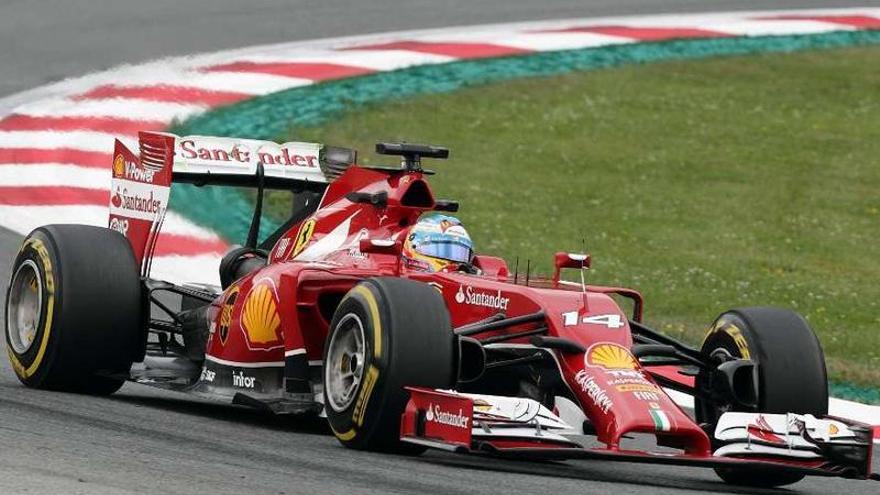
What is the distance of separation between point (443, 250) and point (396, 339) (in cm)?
128

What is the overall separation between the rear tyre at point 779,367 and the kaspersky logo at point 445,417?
142cm

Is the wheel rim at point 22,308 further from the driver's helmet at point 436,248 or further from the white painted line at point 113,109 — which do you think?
the white painted line at point 113,109

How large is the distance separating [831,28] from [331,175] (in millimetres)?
11827

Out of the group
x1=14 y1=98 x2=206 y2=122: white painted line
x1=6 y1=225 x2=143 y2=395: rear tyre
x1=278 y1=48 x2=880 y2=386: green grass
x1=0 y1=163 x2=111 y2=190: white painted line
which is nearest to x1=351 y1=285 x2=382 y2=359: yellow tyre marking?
x1=6 y1=225 x2=143 y2=395: rear tyre

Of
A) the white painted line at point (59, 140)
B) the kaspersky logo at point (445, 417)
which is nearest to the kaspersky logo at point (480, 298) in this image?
the kaspersky logo at point (445, 417)

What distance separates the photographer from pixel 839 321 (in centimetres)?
1318

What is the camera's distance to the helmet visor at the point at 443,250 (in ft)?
29.7

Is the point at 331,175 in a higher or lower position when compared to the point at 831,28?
lower

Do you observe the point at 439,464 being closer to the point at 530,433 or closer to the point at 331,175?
the point at 530,433

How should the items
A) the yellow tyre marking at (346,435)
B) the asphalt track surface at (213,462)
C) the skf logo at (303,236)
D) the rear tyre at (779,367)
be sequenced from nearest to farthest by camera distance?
the asphalt track surface at (213,462) → the yellow tyre marking at (346,435) → the rear tyre at (779,367) → the skf logo at (303,236)

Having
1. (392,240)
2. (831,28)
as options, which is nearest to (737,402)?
(392,240)

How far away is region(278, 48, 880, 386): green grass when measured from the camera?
13.9m

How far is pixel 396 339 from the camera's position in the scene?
784 cm

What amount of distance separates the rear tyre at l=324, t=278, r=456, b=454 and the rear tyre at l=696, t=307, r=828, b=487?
145 centimetres
